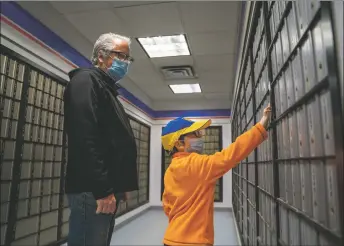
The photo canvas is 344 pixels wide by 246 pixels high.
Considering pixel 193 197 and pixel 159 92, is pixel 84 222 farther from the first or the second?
pixel 159 92

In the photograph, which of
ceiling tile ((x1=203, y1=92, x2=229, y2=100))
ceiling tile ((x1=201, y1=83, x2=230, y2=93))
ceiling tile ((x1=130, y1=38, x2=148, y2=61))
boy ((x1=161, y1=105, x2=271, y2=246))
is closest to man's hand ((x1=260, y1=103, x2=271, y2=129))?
boy ((x1=161, y1=105, x2=271, y2=246))

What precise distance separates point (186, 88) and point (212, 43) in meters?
2.42

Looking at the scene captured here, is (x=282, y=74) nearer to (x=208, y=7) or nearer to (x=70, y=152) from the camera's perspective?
(x=70, y=152)

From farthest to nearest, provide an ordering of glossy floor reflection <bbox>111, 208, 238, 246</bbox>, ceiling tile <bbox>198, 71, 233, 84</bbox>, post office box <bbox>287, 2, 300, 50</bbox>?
ceiling tile <bbox>198, 71, 233, 84</bbox>
glossy floor reflection <bbox>111, 208, 238, 246</bbox>
post office box <bbox>287, 2, 300, 50</bbox>

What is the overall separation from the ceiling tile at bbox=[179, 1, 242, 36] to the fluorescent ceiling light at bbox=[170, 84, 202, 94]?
2.55 meters

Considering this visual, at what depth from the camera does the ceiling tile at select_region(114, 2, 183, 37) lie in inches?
119

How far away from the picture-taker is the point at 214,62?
4664 millimetres

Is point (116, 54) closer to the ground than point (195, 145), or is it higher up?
higher up

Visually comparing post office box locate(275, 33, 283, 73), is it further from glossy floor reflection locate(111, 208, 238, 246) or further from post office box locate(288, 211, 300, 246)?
glossy floor reflection locate(111, 208, 238, 246)

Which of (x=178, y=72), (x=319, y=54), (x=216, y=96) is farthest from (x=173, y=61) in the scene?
(x=319, y=54)

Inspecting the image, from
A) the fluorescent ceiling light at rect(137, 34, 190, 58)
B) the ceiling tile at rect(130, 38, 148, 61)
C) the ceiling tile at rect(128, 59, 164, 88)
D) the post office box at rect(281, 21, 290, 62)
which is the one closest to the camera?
the post office box at rect(281, 21, 290, 62)

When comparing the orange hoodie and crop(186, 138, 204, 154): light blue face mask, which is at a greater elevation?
crop(186, 138, 204, 154): light blue face mask

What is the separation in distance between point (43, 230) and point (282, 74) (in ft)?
9.93

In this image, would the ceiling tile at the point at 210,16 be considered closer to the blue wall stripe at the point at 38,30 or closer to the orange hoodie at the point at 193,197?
the blue wall stripe at the point at 38,30
